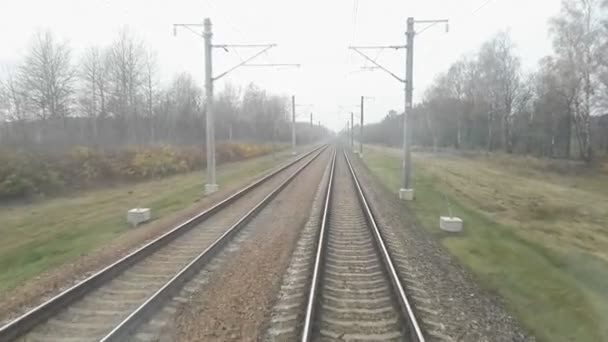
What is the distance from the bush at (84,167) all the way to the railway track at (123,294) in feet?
46.1

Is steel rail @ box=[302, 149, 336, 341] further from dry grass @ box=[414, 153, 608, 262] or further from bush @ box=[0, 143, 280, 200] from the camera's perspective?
bush @ box=[0, 143, 280, 200]

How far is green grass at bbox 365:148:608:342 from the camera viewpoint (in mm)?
5977

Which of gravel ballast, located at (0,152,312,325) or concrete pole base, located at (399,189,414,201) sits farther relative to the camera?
concrete pole base, located at (399,189,414,201)

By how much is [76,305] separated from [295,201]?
34.7 ft

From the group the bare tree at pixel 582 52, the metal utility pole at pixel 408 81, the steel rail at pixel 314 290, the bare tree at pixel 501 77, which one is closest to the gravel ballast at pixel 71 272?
the steel rail at pixel 314 290

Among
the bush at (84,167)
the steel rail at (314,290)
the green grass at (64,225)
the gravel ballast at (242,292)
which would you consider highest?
the bush at (84,167)

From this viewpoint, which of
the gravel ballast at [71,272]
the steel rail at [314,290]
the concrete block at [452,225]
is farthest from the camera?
the concrete block at [452,225]

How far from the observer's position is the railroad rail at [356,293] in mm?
5215

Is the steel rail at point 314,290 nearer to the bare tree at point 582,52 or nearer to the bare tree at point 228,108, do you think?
the bare tree at point 582,52

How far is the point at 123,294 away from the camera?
256 inches

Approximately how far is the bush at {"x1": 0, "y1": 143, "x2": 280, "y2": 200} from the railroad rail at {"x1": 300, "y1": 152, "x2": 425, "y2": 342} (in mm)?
17509

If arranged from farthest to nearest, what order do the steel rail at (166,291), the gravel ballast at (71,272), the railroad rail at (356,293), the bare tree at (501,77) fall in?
the bare tree at (501,77) → the gravel ballast at (71,272) → the railroad rail at (356,293) → the steel rail at (166,291)

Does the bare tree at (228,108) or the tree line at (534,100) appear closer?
the tree line at (534,100)

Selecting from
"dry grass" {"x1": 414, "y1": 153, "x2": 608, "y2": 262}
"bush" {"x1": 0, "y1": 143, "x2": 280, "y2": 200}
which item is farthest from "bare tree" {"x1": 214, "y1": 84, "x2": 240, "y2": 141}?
"dry grass" {"x1": 414, "y1": 153, "x2": 608, "y2": 262}
